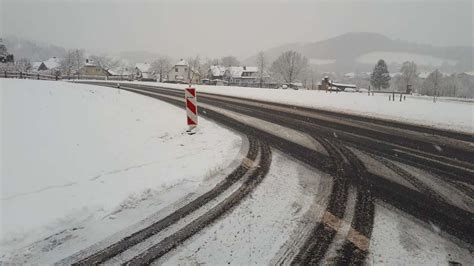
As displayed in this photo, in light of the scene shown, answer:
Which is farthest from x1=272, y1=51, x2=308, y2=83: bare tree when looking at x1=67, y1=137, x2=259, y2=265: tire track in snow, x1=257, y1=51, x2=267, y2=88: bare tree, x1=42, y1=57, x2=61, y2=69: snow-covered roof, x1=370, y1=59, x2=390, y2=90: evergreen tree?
x1=67, y1=137, x2=259, y2=265: tire track in snow

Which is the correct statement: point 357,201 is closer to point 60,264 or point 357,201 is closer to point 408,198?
point 408,198

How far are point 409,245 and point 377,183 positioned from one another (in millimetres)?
2010

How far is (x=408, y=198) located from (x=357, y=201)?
83 cm

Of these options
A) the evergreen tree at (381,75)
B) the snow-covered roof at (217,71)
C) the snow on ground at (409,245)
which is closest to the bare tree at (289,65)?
the evergreen tree at (381,75)

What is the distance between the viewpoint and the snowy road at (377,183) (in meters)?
3.44

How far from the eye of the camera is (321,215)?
4.13 meters

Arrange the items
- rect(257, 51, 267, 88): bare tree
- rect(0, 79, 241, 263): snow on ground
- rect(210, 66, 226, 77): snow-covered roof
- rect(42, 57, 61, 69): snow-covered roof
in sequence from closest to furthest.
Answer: rect(0, 79, 241, 263): snow on ground < rect(257, 51, 267, 88): bare tree < rect(210, 66, 226, 77): snow-covered roof < rect(42, 57, 61, 69): snow-covered roof

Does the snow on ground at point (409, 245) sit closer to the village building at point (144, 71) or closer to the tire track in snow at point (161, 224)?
the tire track in snow at point (161, 224)

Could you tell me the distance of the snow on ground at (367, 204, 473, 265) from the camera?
3.18m

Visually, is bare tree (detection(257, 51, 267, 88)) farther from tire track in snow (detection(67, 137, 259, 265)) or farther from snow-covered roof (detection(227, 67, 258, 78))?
tire track in snow (detection(67, 137, 259, 265))

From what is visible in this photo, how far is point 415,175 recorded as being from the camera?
5.83 metres

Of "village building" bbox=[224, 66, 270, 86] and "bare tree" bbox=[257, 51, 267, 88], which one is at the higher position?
"bare tree" bbox=[257, 51, 267, 88]

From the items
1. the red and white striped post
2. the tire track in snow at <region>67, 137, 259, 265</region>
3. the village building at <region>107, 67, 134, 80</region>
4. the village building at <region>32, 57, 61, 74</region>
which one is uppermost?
the village building at <region>32, 57, 61, 74</region>

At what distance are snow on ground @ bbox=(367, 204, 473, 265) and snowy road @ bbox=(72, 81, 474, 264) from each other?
20 mm
